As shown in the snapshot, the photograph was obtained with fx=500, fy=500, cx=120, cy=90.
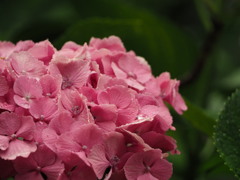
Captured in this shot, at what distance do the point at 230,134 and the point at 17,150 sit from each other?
266 millimetres

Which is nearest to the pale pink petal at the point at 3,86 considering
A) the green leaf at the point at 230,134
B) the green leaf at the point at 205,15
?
the green leaf at the point at 230,134

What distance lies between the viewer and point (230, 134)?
0.61 meters

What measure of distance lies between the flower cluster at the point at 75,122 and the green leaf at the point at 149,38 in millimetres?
256

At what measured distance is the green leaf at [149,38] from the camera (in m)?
0.85

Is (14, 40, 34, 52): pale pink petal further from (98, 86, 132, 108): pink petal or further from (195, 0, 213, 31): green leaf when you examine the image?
(195, 0, 213, 31): green leaf

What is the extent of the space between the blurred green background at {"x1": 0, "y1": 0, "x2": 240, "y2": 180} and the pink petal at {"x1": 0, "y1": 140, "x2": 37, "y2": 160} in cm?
33

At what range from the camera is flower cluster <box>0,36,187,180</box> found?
1.62ft

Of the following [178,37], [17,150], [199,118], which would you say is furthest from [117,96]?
[178,37]

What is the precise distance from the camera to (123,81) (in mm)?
572

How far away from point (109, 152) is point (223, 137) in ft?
0.56

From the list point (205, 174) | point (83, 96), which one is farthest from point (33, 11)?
point (83, 96)

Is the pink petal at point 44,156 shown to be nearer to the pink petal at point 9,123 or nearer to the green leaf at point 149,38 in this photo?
the pink petal at point 9,123

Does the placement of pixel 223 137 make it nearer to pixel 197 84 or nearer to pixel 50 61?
pixel 50 61

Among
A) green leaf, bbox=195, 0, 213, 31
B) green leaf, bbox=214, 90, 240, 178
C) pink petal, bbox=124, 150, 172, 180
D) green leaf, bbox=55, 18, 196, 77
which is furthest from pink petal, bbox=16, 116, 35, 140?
green leaf, bbox=195, 0, 213, 31
